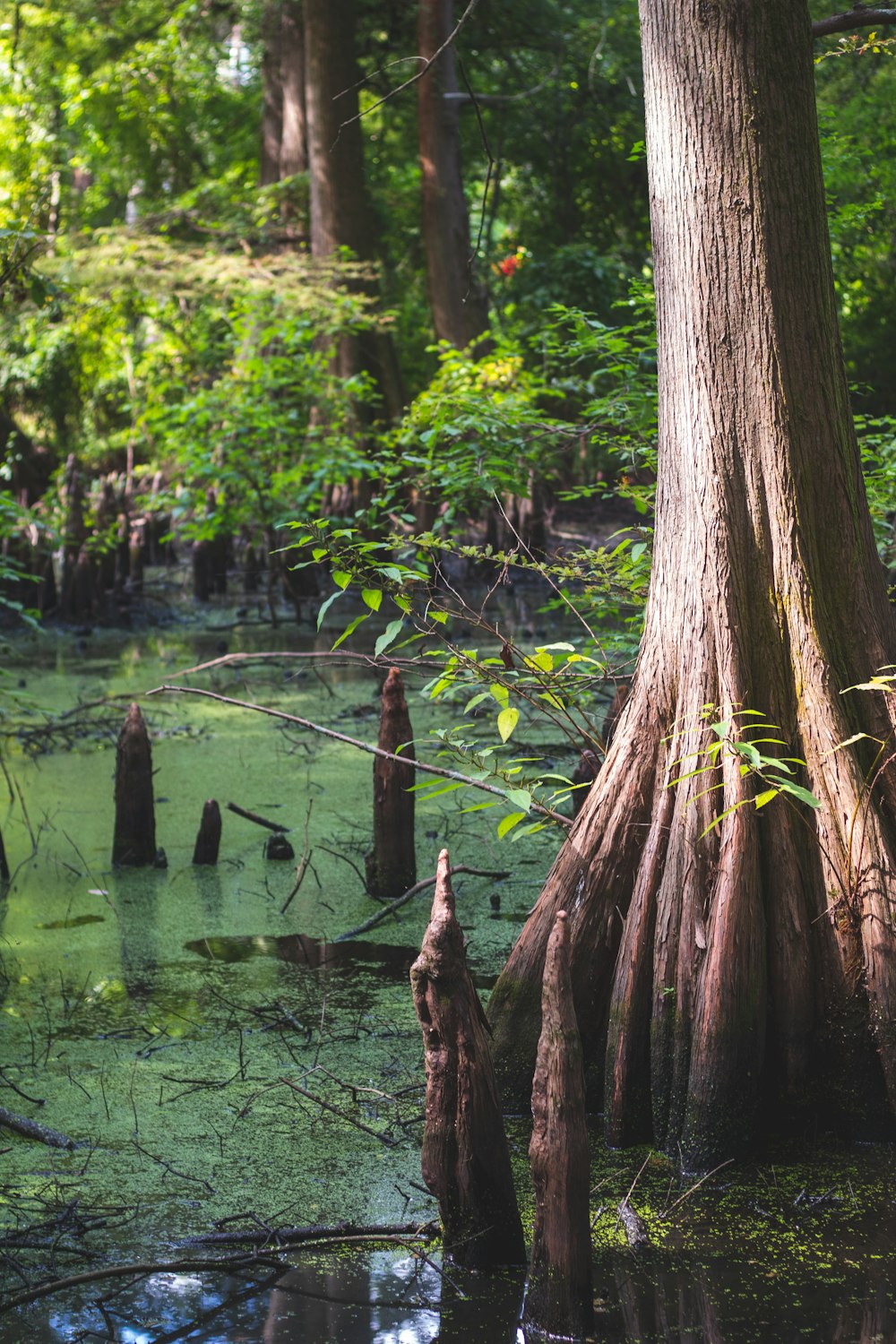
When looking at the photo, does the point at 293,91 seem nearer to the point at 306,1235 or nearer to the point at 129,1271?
the point at 306,1235

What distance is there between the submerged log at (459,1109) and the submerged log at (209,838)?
10.0 feet

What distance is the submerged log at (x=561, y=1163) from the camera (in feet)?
7.65

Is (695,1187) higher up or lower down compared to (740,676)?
lower down

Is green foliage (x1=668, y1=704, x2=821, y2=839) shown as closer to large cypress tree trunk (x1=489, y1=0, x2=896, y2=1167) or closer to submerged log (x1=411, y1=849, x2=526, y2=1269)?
large cypress tree trunk (x1=489, y1=0, x2=896, y2=1167)

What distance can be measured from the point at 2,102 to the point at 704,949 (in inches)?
882

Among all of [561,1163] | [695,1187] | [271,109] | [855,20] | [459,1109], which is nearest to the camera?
[561,1163]

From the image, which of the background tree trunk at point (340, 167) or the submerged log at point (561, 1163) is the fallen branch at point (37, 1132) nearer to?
the submerged log at point (561, 1163)

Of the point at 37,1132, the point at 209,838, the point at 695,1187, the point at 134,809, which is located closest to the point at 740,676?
the point at 695,1187

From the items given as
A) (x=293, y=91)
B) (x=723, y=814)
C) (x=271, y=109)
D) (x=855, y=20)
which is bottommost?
(x=723, y=814)

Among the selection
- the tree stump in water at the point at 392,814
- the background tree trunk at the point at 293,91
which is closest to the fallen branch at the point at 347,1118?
the tree stump in water at the point at 392,814

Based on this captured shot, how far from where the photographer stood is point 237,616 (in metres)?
12.9

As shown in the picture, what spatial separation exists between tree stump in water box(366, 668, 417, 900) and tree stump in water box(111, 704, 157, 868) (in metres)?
1.01

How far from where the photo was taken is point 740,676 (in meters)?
3.17

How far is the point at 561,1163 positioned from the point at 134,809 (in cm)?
356
